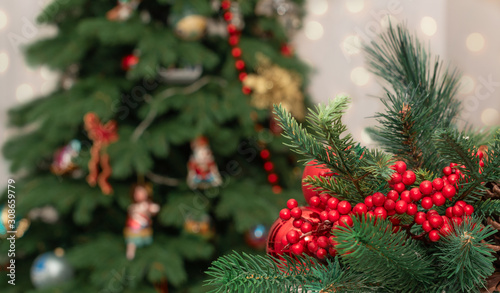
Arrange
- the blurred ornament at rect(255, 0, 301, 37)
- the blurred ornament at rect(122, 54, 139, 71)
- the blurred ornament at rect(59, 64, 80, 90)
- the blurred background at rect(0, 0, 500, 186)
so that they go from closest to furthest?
the blurred ornament at rect(122, 54, 139, 71) → the blurred ornament at rect(59, 64, 80, 90) → the blurred ornament at rect(255, 0, 301, 37) → the blurred background at rect(0, 0, 500, 186)

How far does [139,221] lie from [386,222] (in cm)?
113

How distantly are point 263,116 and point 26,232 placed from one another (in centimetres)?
89

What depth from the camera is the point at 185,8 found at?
4.40 ft

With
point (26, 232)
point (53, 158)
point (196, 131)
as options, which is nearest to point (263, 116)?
point (196, 131)

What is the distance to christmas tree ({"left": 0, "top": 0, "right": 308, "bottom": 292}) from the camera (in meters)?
1.27

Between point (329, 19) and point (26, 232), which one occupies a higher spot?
point (329, 19)

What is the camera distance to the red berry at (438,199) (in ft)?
0.90

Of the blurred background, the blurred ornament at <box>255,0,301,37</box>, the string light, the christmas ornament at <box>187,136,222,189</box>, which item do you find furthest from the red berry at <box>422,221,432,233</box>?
the string light

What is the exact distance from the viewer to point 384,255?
25 cm

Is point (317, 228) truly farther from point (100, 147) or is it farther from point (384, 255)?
point (100, 147)

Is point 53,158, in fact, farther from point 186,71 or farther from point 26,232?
point 186,71

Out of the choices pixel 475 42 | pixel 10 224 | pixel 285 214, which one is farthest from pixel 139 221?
pixel 475 42

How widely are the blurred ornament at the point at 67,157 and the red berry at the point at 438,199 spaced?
1239 mm

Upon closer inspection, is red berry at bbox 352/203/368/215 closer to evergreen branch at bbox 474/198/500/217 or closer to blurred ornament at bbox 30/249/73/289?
evergreen branch at bbox 474/198/500/217
